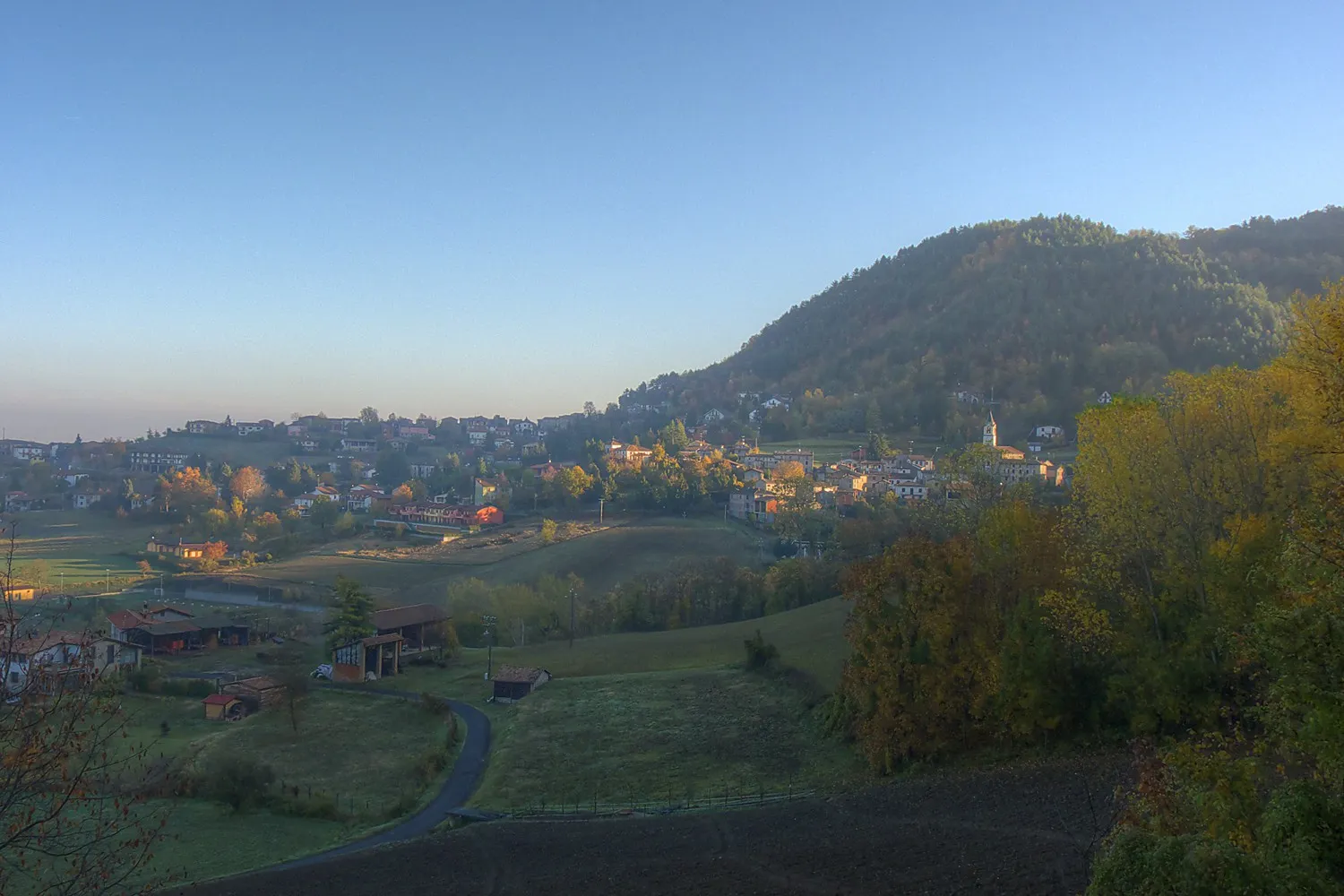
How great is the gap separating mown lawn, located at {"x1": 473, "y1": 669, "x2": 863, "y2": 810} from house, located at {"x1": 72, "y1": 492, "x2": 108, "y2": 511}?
7765 centimetres

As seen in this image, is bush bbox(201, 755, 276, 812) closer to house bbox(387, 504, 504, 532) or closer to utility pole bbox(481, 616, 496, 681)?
utility pole bbox(481, 616, 496, 681)

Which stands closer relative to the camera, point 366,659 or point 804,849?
point 804,849

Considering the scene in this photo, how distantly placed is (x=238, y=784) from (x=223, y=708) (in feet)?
31.8

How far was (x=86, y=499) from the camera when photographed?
290 feet

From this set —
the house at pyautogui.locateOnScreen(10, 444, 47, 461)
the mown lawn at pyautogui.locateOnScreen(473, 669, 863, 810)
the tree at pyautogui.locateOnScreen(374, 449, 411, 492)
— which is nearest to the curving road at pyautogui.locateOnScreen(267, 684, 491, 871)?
the mown lawn at pyautogui.locateOnScreen(473, 669, 863, 810)

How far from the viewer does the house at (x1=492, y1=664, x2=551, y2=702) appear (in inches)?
1235

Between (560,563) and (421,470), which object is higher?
(421,470)

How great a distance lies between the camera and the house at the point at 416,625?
39.3m

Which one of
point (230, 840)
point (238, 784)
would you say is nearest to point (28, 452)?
point (238, 784)

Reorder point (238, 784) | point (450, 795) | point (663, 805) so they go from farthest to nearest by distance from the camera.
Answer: point (450, 795), point (238, 784), point (663, 805)

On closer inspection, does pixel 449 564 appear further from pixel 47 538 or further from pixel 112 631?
pixel 47 538

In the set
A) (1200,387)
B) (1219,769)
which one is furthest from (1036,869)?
(1200,387)

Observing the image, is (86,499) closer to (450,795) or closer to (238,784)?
(238,784)

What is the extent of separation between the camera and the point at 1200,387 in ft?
58.8
